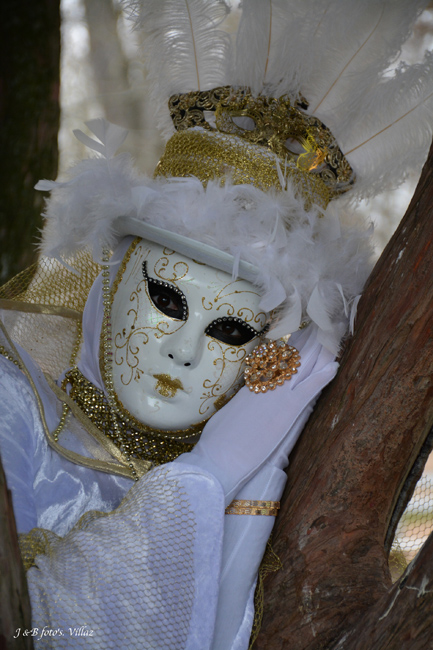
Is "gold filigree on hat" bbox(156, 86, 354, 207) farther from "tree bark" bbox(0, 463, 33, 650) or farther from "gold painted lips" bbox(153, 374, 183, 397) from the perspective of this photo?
"tree bark" bbox(0, 463, 33, 650)

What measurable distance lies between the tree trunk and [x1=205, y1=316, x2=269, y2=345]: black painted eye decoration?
56cm

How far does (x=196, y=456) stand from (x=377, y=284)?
61 centimetres

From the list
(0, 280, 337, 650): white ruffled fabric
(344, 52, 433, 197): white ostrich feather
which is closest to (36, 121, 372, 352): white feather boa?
(0, 280, 337, 650): white ruffled fabric

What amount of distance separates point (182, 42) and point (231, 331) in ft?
2.99

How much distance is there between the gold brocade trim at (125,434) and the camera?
1.82 meters

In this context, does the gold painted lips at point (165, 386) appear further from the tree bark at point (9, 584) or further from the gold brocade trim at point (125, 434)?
the tree bark at point (9, 584)

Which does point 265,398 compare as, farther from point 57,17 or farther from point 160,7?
point 160,7

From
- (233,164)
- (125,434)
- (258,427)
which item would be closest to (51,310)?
(125,434)

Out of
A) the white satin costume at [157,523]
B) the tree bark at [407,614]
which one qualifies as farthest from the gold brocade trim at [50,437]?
the tree bark at [407,614]

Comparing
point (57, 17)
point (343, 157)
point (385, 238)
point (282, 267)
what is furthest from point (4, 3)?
point (385, 238)

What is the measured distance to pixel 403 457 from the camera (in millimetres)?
1409

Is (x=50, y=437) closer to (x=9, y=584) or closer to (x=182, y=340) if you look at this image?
(x=182, y=340)

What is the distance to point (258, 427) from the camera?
1516mm

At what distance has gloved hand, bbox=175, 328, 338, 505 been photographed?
1.47 metres
